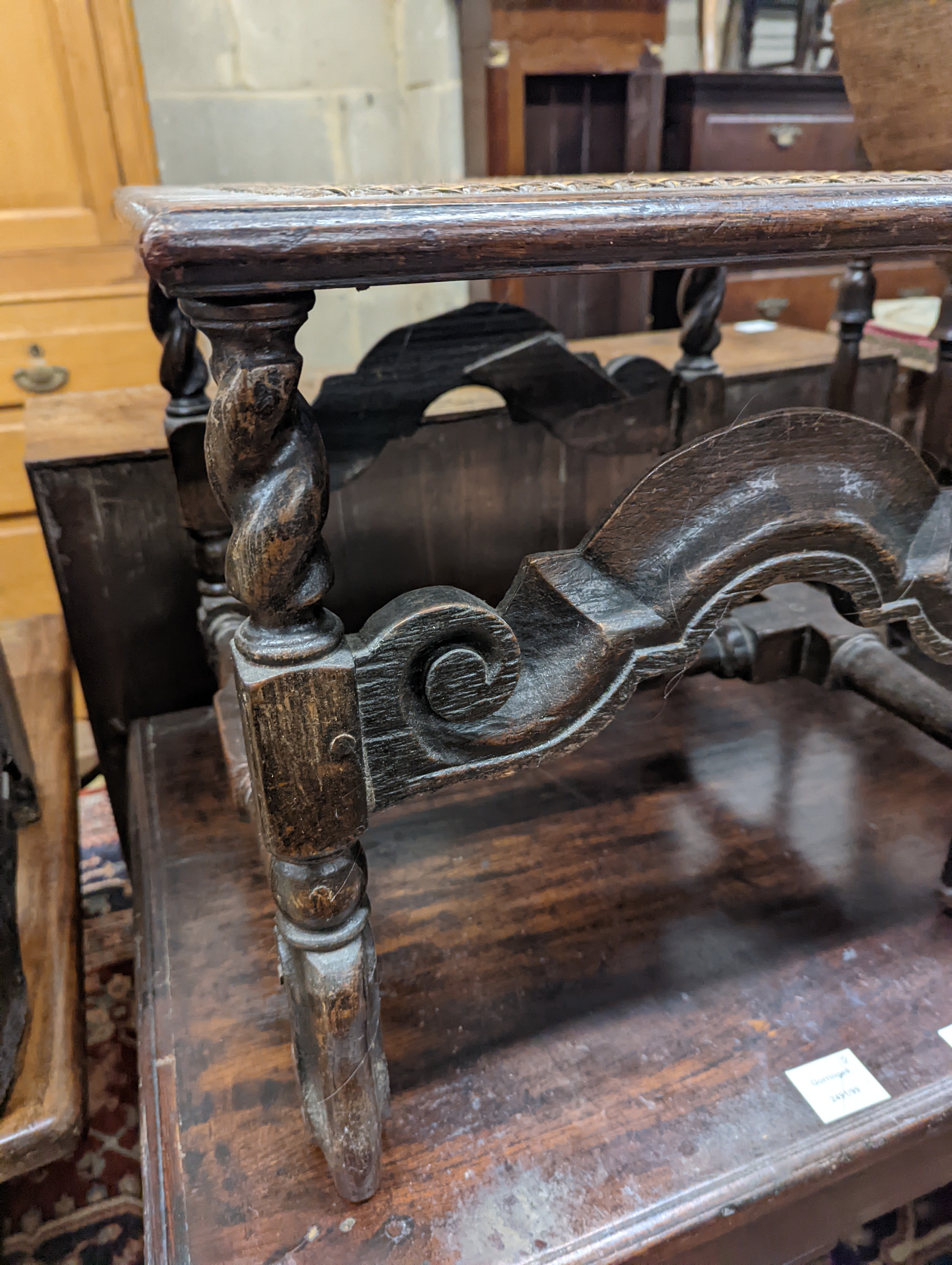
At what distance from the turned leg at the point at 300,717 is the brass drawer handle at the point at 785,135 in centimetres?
162

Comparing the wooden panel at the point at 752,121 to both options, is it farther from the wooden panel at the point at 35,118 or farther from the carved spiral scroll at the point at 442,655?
the carved spiral scroll at the point at 442,655

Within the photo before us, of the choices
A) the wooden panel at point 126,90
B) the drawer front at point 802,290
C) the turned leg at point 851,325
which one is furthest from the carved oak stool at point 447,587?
the drawer front at point 802,290

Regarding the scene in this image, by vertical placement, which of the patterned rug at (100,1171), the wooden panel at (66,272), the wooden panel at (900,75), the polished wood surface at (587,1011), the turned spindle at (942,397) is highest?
the wooden panel at (900,75)

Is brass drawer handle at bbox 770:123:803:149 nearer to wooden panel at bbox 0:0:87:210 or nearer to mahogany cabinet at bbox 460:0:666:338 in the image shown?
mahogany cabinet at bbox 460:0:666:338

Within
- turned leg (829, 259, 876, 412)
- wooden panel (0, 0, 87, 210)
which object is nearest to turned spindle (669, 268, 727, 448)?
turned leg (829, 259, 876, 412)

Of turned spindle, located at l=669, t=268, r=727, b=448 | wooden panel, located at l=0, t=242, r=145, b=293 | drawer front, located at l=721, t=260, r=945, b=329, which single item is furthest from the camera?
drawer front, located at l=721, t=260, r=945, b=329

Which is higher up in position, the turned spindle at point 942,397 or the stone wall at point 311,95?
the stone wall at point 311,95

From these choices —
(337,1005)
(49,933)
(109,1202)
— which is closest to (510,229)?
(337,1005)

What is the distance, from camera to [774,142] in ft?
5.58

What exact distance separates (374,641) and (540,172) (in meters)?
1.40

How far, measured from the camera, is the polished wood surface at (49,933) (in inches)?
25.4

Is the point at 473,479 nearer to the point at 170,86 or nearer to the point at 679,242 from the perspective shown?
the point at 679,242

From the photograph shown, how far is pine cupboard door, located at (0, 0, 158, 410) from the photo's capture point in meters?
1.36

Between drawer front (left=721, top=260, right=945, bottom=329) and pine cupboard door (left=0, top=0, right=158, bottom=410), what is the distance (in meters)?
1.11
